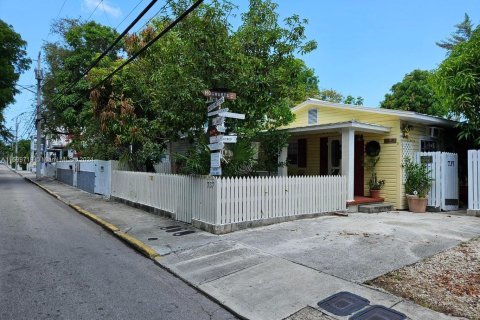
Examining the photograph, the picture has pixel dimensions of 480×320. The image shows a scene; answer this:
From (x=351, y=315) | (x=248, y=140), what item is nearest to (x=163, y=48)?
(x=248, y=140)

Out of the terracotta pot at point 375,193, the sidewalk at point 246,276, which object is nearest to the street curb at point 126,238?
the sidewalk at point 246,276

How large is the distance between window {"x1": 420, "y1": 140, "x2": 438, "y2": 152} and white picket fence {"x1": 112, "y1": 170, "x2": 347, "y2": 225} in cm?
406

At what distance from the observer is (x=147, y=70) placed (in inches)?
549

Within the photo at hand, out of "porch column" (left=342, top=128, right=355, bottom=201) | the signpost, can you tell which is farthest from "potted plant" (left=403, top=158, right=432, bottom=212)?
the signpost

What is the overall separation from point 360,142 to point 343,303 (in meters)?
9.82

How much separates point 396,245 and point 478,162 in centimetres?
571

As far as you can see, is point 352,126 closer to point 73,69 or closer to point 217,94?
point 217,94

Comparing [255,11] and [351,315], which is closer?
[351,315]

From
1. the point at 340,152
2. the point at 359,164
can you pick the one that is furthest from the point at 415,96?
the point at 359,164

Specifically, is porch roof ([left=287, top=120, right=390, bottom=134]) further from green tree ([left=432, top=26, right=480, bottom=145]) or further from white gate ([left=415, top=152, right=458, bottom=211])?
green tree ([left=432, top=26, right=480, bottom=145])

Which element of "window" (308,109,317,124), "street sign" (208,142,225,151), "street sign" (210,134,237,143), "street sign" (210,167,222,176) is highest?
"window" (308,109,317,124)

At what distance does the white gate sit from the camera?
39.4ft

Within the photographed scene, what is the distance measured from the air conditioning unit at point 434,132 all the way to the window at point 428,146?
8.8 inches

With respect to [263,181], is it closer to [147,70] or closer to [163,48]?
[163,48]
